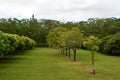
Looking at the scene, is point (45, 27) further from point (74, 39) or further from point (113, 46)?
point (74, 39)

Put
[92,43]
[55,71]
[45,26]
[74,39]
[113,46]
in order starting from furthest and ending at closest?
1. [45,26]
2. [113,46]
3. [74,39]
4. [92,43]
5. [55,71]

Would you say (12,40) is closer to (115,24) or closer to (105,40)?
(105,40)

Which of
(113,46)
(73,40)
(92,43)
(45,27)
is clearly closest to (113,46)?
(113,46)

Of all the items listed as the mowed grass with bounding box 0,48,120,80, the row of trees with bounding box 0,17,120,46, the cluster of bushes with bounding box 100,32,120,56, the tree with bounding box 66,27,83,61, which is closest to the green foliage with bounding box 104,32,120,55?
the cluster of bushes with bounding box 100,32,120,56

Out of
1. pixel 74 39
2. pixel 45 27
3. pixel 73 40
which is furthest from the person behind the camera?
pixel 45 27

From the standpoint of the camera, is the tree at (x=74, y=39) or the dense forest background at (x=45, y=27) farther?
the dense forest background at (x=45, y=27)

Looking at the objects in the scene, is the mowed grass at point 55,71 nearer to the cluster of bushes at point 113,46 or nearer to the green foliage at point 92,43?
the green foliage at point 92,43

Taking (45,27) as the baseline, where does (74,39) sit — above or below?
below

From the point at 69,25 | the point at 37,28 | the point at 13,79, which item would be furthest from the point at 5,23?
the point at 13,79

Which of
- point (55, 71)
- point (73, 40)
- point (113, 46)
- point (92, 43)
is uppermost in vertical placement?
point (92, 43)

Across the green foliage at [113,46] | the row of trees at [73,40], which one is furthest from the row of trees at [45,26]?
the row of trees at [73,40]

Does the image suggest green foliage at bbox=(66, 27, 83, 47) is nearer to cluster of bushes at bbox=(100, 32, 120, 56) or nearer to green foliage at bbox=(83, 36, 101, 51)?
green foliage at bbox=(83, 36, 101, 51)

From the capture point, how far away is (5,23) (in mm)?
143875

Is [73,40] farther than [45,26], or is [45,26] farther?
[45,26]
